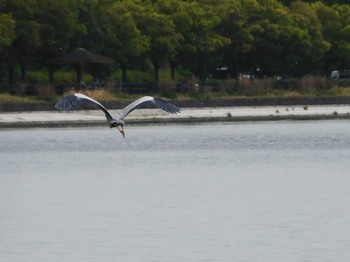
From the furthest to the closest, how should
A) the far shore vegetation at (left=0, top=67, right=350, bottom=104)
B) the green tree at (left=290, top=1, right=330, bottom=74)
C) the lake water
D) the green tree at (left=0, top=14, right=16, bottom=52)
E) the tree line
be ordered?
1. the green tree at (left=290, top=1, right=330, bottom=74)
2. the tree line
3. the far shore vegetation at (left=0, top=67, right=350, bottom=104)
4. the green tree at (left=0, top=14, right=16, bottom=52)
5. the lake water

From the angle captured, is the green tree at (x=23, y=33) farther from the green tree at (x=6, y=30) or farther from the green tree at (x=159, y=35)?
the green tree at (x=159, y=35)

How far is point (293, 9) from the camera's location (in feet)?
276

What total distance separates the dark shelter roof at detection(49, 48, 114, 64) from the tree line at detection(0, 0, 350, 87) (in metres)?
1.23

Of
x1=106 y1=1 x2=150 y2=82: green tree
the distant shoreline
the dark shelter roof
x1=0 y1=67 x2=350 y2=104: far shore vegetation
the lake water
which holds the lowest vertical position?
the lake water

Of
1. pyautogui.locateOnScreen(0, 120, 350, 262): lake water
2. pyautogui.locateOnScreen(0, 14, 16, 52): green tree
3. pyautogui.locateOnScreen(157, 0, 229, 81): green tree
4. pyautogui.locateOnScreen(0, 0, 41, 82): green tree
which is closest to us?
pyautogui.locateOnScreen(0, 120, 350, 262): lake water

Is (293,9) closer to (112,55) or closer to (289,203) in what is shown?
(112,55)

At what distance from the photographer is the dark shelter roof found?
6525 centimetres

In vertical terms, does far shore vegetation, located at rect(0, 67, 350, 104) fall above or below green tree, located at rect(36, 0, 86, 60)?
below

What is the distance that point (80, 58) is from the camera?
2569 inches

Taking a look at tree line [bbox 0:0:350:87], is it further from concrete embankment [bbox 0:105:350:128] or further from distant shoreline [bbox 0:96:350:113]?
concrete embankment [bbox 0:105:350:128]

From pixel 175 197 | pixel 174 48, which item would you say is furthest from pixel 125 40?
pixel 175 197

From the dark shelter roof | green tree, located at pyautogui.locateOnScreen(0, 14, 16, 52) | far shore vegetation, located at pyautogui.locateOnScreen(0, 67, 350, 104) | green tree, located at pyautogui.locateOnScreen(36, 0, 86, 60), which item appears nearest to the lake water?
green tree, located at pyautogui.locateOnScreen(0, 14, 16, 52)

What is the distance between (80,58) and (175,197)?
30804mm

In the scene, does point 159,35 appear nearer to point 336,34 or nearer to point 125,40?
point 125,40
